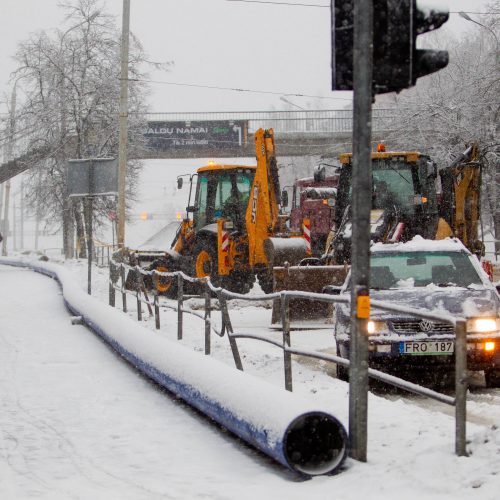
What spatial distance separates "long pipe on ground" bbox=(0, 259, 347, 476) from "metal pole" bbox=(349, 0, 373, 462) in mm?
149

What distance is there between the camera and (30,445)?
21.6 feet

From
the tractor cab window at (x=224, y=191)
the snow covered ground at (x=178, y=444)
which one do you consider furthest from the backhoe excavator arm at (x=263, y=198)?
the snow covered ground at (x=178, y=444)

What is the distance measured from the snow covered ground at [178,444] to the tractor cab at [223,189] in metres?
9.71

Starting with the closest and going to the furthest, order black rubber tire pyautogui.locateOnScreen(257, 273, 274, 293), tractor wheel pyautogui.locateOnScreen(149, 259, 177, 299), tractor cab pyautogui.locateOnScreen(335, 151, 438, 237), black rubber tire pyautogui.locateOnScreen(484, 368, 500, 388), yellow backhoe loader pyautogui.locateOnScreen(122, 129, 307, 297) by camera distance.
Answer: black rubber tire pyautogui.locateOnScreen(484, 368, 500, 388)
tractor cab pyautogui.locateOnScreen(335, 151, 438, 237)
yellow backhoe loader pyautogui.locateOnScreen(122, 129, 307, 297)
black rubber tire pyautogui.locateOnScreen(257, 273, 274, 293)
tractor wheel pyautogui.locateOnScreen(149, 259, 177, 299)

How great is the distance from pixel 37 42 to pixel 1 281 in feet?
57.3

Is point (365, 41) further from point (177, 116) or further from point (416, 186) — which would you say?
point (177, 116)

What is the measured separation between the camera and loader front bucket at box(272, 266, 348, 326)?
1471 centimetres

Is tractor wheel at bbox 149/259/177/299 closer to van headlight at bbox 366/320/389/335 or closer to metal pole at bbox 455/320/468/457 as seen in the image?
van headlight at bbox 366/320/389/335

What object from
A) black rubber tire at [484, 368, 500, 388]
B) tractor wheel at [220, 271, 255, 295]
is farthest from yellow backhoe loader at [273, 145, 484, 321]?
black rubber tire at [484, 368, 500, 388]

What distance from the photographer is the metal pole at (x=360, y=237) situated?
5641mm

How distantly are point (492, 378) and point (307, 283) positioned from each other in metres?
6.49

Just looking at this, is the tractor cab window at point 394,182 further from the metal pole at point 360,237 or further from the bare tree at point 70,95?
the bare tree at point 70,95

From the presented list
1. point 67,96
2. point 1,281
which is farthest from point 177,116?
point 1,281

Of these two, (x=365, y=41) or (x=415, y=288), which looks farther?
(x=415, y=288)
